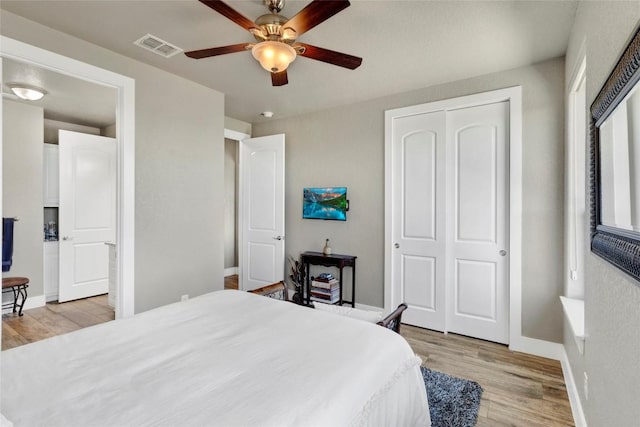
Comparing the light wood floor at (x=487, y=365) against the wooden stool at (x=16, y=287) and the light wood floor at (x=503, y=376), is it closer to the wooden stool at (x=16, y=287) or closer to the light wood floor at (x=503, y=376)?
the light wood floor at (x=503, y=376)

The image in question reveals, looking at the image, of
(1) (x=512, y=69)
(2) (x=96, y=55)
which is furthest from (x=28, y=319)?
(1) (x=512, y=69)

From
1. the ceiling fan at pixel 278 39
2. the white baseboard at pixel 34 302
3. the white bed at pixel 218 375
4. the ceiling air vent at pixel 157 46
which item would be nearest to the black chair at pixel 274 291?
the white bed at pixel 218 375

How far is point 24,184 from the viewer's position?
393 centimetres

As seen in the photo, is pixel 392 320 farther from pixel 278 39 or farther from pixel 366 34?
pixel 366 34

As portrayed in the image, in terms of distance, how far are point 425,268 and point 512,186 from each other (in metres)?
1.16

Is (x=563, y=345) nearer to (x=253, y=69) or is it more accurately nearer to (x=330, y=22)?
(x=330, y=22)

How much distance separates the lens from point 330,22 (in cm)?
212

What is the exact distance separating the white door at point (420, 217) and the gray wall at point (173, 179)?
2027mm

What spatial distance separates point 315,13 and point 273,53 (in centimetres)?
37

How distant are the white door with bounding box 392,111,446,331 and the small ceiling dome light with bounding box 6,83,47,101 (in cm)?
396

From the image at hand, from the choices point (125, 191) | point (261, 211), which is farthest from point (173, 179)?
point (261, 211)

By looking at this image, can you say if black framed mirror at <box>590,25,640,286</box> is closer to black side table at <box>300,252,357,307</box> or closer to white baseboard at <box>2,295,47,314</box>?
black side table at <box>300,252,357,307</box>

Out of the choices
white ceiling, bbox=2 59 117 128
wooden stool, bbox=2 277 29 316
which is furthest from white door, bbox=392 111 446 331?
wooden stool, bbox=2 277 29 316

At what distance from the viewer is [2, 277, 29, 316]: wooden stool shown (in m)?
3.43
